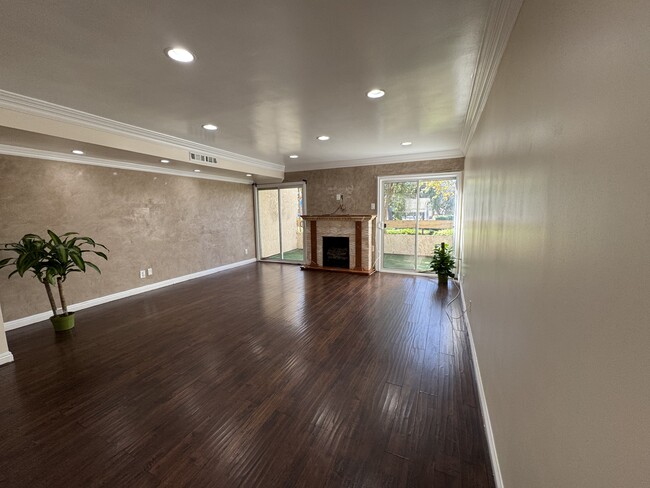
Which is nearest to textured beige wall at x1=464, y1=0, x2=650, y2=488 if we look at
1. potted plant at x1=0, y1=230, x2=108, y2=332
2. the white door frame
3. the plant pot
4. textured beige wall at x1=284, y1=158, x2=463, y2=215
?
textured beige wall at x1=284, y1=158, x2=463, y2=215

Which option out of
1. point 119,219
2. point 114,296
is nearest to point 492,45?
point 119,219

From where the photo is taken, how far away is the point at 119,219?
456cm

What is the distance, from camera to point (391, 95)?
2658mm

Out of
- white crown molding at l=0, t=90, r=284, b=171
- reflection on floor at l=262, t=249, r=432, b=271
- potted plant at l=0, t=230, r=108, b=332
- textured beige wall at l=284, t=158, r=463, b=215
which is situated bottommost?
reflection on floor at l=262, t=249, r=432, b=271

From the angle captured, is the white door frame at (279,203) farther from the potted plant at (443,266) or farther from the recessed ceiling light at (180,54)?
the recessed ceiling light at (180,54)

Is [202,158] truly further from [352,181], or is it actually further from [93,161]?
[352,181]

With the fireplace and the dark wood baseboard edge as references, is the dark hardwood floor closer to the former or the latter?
the dark wood baseboard edge

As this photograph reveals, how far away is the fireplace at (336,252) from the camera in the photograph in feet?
21.1

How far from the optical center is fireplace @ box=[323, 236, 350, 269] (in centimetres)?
644

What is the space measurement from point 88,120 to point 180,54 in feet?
6.62

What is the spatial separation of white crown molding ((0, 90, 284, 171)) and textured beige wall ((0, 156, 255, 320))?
1234mm

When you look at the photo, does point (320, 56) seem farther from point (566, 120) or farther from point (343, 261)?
point (343, 261)

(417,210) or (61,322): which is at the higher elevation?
(417,210)

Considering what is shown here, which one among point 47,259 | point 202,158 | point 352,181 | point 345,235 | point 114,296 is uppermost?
point 202,158
